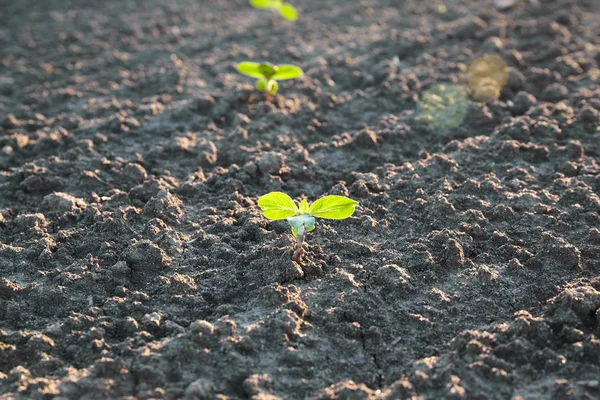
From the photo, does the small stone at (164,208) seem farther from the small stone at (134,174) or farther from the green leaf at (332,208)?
the green leaf at (332,208)

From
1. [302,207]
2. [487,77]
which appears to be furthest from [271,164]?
[487,77]

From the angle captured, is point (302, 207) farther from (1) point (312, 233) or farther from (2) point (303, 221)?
(1) point (312, 233)

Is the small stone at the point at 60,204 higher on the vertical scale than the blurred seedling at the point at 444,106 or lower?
lower

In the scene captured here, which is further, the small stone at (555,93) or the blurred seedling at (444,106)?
the small stone at (555,93)

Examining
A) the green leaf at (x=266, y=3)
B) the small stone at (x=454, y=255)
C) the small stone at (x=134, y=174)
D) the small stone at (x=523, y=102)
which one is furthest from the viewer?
the green leaf at (x=266, y=3)

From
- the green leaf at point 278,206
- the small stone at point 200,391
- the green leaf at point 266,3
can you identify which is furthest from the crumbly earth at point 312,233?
the green leaf at point 266,3

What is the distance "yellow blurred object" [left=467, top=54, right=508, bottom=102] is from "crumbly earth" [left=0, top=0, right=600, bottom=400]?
0.19ft

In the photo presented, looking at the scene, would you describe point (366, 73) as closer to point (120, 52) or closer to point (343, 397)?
point (120, 52)

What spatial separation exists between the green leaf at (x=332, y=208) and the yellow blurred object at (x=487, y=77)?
1471mm

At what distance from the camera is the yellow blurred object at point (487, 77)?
321cm

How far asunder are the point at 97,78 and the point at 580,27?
2932 millimetres

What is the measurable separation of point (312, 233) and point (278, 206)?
0.98 ft

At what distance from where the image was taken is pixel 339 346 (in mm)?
A: 1852

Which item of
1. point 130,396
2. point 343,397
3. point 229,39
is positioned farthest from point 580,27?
point 130,396
